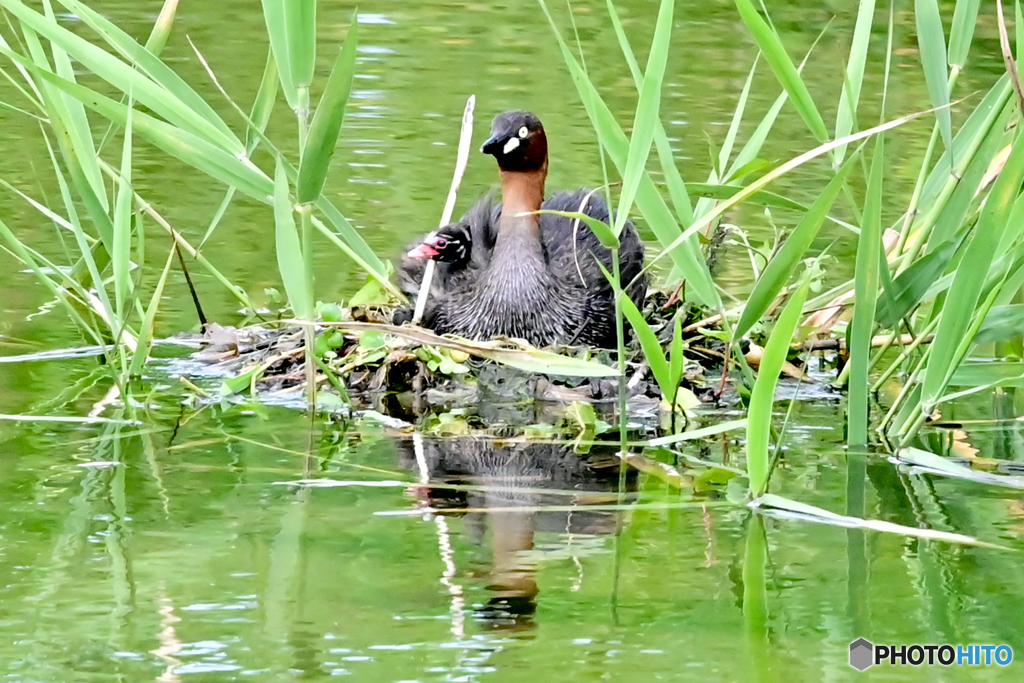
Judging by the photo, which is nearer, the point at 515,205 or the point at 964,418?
the point at 964,418

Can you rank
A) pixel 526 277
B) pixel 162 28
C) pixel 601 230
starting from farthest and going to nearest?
pixel 526 277, pixel 162 28, pixel 601 230

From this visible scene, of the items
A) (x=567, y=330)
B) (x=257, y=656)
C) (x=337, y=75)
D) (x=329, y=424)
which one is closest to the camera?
(x=257, y=656)

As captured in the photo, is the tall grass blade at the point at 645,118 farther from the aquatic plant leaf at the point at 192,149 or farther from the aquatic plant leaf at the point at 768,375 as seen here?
the aquatic plant leaf at the point at 192,149

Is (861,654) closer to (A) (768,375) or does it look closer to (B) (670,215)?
(A) (768,375)

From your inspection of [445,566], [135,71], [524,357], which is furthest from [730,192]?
[135,71]

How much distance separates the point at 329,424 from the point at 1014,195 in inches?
64.8

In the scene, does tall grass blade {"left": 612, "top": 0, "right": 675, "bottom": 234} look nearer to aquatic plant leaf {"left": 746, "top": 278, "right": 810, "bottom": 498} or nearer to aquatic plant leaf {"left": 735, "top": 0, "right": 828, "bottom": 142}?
aquatic plant leaf {"left": 735, "top": 0, "right": 828, "bottom": 142}

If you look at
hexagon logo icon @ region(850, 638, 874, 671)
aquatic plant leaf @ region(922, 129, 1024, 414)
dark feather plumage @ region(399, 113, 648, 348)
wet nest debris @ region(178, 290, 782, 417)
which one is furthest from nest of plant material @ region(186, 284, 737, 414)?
hexagon logo icon @ region(850, 638, 874, 671)

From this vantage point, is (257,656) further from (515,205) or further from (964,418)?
(515,205)

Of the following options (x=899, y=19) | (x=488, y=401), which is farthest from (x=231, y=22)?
(x=488, y=401)

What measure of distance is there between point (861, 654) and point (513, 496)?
0.93m

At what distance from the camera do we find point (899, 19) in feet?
34.6

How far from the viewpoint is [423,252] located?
474cm

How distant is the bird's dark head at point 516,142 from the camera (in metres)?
4.77
